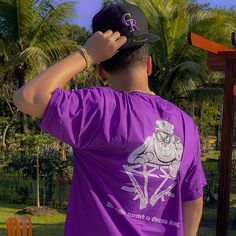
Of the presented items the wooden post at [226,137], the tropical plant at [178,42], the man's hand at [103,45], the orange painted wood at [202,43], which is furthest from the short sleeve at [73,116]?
the tropical plant at [178,42]

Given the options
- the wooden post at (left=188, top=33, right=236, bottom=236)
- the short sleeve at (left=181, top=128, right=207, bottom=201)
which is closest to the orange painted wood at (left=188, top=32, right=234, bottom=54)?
the wooden post at (left=188, top=33, right=236, bottom=236)

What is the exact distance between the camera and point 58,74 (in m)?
1.35

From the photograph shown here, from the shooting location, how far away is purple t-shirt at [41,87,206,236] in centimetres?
137

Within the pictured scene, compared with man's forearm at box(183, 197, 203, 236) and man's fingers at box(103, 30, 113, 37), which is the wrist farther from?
man's forearm at box(183, 197, 203, 236)

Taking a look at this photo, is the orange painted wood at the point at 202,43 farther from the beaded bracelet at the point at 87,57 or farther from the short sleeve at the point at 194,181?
the beaded bracelet at the point at 87,57

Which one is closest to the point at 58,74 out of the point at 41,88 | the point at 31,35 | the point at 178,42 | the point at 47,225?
the point at 41,88

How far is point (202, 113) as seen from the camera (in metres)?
15.2

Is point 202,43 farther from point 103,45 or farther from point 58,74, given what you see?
point 58,74

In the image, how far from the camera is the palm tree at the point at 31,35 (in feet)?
38.6

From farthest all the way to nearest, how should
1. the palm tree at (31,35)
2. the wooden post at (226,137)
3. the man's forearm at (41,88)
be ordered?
the palm tree at (31,35) < the wooden post at (226,137) < the man's forearm at (41,88)

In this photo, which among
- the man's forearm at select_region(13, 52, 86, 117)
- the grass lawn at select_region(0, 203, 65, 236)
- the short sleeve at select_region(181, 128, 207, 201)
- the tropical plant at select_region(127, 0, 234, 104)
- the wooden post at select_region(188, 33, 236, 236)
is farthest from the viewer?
the tropical plant at select_region(127, 0, 234, 104)

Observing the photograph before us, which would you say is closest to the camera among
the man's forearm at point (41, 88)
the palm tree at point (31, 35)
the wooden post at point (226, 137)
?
the man's forearm at point (41, 88)

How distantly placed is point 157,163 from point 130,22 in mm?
431

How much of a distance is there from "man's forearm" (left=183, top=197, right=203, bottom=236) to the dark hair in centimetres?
48
